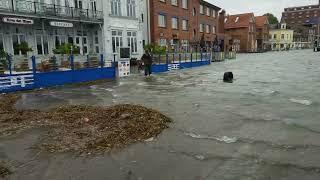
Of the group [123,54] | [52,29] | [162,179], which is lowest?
[162,179]

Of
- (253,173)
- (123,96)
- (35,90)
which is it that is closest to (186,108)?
(123,96)

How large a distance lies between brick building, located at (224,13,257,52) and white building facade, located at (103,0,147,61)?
51499 mm

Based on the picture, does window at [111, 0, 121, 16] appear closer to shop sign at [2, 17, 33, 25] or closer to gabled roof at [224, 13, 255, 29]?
shop sign at [2, 17, 33, 25]

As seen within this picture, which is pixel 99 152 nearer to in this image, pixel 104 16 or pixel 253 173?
pixel 253 173

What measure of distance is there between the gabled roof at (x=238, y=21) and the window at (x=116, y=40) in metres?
57.2

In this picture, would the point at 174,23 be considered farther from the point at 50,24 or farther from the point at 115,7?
the point at 50,24

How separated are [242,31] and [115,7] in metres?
57.5

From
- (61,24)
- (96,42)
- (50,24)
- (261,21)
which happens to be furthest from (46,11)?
(261,21)

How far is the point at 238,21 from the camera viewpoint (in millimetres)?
85812

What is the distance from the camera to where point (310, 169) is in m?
5.57

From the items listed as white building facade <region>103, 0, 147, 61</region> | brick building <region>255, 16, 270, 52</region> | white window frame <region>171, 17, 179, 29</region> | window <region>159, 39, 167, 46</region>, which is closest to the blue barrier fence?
white building facade <region>103, 0, 147, 61</region>

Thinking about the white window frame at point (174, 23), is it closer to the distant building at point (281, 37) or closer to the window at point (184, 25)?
the window at point (184, 25)

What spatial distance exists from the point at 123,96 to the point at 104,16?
17790mm

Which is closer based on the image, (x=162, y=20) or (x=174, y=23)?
(x=162, y=20)
